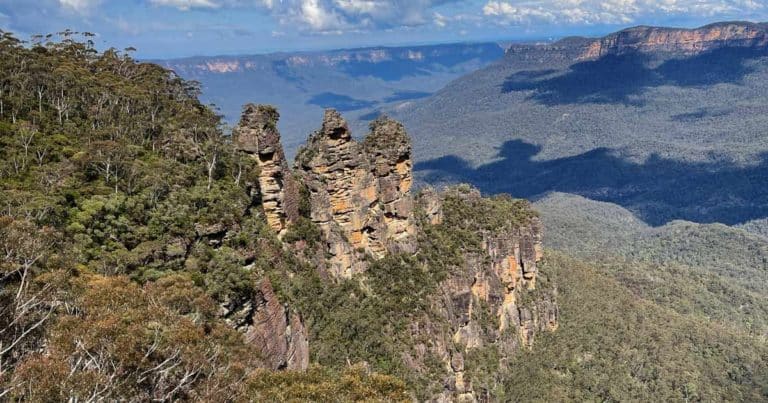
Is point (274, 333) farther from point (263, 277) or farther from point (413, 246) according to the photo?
point (413, 246)

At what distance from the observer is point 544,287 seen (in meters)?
63.5

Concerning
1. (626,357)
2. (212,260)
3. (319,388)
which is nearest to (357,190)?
(212,260)

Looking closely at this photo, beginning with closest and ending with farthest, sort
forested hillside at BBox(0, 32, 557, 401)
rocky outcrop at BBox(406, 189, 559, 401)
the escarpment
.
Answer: forested hillside at BBox(0, 32, 557, 401)
the escarpment
rocky outcrop at BBox(406, 189, 559, 401)

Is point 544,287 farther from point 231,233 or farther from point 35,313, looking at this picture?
point 35,313

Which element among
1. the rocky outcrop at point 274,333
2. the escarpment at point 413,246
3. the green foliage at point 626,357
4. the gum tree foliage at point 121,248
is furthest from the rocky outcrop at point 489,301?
the gum tree foliage at point 121,248

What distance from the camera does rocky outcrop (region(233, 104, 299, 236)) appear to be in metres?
37.4

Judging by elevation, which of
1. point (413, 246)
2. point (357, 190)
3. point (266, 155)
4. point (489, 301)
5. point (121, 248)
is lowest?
point (489, 301)

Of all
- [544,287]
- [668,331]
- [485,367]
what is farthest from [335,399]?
[668,331]

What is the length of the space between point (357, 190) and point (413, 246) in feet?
26.8

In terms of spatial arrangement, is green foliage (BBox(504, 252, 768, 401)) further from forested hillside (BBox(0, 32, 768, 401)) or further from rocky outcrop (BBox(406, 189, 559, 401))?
rocky outcrop (BBox(406, 189, 559, 401))

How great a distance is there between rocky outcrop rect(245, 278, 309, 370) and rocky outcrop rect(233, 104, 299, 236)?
29.0 feet

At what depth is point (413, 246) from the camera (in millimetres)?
47219

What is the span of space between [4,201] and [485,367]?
39058 mm

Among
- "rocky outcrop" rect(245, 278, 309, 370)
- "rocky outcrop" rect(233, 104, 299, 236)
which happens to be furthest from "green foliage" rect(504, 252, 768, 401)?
"rocky outcrop" rect(233, 104, 299, 236)
